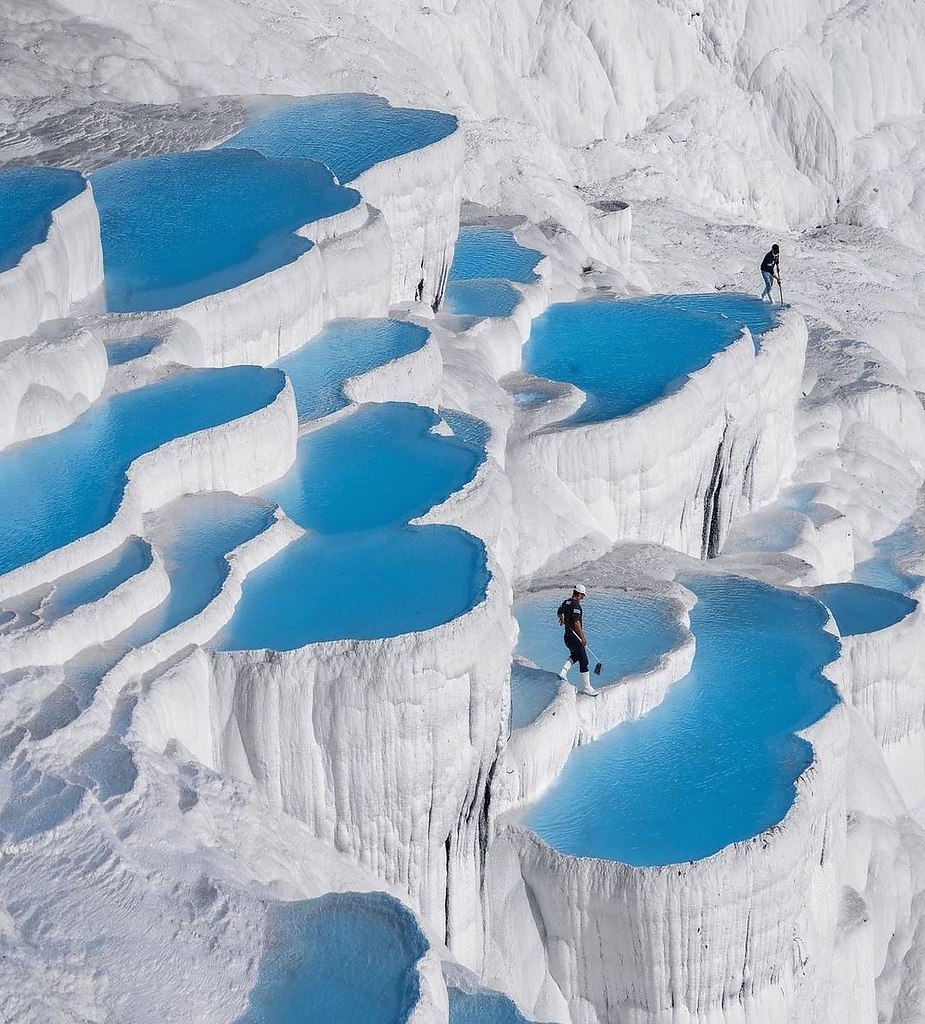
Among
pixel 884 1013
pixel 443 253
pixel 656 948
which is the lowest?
pixel 884 1013

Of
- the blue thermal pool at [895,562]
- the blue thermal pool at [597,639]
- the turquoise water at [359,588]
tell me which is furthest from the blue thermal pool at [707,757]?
the blue thermal pool at [895,562]

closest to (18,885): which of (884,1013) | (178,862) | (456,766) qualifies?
(178,862)

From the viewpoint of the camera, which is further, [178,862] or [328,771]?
[328,771]

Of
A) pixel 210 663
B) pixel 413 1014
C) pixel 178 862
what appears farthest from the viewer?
pixel 210 663

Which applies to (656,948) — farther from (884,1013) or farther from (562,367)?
(562,367)

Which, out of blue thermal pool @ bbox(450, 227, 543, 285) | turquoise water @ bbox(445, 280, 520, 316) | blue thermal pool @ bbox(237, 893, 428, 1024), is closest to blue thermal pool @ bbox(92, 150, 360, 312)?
turquoise water @ bbox(445, 280, 520, 316)

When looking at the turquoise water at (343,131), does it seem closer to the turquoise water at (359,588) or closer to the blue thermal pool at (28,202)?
the blue thermal pool at (28,202)
